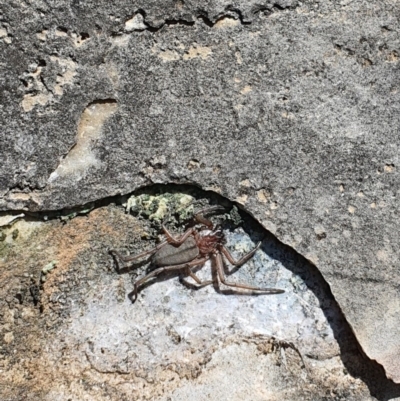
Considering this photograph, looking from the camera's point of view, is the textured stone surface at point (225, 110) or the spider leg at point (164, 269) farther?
the spider leg at point (164, 269)

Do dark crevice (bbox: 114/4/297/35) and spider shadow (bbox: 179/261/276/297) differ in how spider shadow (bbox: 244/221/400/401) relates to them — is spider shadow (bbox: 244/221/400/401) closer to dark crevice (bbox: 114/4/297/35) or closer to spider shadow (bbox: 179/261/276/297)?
spider shadow (bbox: 179/261/276/297)

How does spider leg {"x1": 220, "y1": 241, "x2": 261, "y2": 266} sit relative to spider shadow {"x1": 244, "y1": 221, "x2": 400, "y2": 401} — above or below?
above

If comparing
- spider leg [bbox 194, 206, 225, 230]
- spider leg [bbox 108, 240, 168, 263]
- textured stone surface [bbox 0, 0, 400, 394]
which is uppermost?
textured stone surface [bbox 0, 0, 400, 394]

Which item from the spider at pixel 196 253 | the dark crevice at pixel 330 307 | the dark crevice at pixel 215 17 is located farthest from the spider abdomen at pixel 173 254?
the dark crevice at pixel 215 17

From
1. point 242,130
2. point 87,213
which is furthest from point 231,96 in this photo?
point 87,213

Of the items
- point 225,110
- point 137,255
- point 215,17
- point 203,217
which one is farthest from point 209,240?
Result: point 215,17

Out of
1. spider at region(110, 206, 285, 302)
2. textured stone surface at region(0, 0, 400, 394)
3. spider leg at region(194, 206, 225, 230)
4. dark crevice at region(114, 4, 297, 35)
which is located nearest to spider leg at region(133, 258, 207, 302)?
spider at region(110, 206, 285, 302)

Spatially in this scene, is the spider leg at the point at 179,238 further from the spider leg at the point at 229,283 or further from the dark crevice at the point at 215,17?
the dark crevice at the point at 215,17

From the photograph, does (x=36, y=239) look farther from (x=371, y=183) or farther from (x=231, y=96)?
(x=371, y=183)
